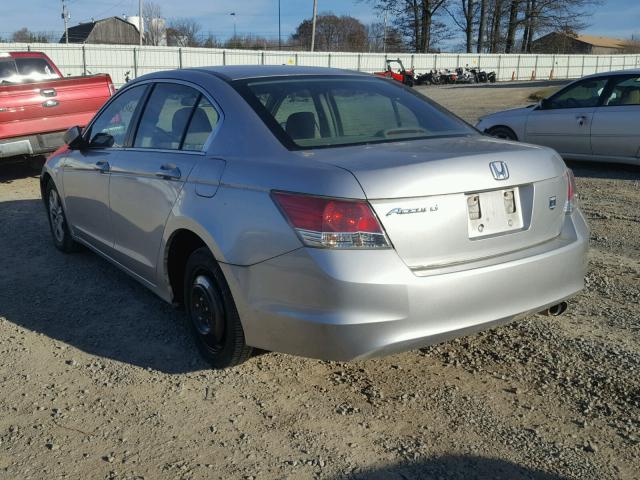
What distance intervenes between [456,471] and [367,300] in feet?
2.60

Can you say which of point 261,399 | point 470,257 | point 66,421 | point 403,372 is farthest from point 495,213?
point 66,421

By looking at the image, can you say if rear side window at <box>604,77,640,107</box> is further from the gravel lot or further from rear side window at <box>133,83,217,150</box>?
rear side window at <box>133,83,217,150</box>

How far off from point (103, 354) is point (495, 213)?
7.93 ft

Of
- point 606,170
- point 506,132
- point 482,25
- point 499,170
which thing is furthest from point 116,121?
point 482,25

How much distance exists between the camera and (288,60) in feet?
143

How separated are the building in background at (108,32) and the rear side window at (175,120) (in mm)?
79406

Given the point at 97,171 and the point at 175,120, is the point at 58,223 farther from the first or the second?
the point at 175,120

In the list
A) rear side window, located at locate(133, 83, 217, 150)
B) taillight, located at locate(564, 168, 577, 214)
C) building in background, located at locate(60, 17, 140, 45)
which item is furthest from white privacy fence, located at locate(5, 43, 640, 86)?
building in background, located at locate(60, 17, 140, 45)

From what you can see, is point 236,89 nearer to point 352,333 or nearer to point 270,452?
point 352,333

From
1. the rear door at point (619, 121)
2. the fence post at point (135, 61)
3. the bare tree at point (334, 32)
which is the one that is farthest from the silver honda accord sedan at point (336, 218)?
the bare tree at point (334, 32)

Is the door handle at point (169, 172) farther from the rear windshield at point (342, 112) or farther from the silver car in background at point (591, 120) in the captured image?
the silver car in background at point (591, 120)

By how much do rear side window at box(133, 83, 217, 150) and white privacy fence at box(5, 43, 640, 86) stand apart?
27.5 m

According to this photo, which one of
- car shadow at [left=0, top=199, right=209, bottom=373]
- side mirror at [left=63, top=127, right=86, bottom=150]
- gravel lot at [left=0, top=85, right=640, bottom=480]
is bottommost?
car shadow at [left=0, top=199, right=209, bottom=373]

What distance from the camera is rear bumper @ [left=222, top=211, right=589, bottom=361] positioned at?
2834mm
